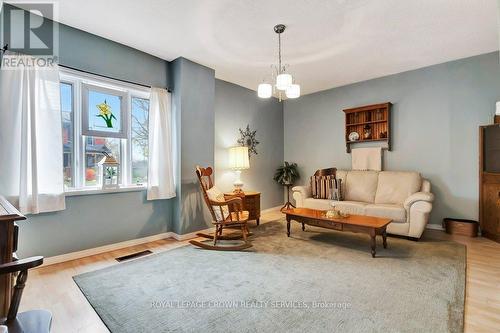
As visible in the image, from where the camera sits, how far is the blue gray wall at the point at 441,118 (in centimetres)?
377

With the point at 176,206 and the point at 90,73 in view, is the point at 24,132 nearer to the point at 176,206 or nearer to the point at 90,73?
the point at 90,73

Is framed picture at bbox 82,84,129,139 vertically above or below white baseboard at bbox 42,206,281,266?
above

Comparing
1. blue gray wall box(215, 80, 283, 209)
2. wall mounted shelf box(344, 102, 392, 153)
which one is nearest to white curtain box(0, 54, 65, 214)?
blue gray wall box(215, 80, 283, 209)

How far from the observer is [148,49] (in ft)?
11.4

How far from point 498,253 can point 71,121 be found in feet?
17.8

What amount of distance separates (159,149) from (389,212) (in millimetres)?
3488

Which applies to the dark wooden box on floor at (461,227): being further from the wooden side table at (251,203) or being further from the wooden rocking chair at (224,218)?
the wooden rocking chair at (224,218)

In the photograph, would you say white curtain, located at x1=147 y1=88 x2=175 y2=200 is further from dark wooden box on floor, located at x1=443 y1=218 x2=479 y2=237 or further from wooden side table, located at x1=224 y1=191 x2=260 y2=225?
dark wooden box on floor, located at x1=443 y1=218 x2=479 y2=237

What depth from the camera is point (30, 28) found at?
2.67 m

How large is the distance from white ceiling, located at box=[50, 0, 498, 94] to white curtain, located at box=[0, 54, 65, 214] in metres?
0.79

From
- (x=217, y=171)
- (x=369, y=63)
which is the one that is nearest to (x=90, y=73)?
(x=217, y=171)

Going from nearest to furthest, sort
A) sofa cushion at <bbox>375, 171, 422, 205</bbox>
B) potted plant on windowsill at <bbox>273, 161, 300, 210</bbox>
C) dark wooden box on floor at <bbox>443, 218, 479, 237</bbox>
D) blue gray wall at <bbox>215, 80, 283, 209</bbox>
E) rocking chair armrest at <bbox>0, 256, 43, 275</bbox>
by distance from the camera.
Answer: rocking chair armrest at <bbox>0, 256, 43, 275</bbox> < dark wooden box on floor at <bbox>443, 218, 479, 237</bbox> < sofa cushion at <bbox>375, 171, 422, 205</bbox> < blue gray wall at <bbox>215, 80, 283, 209</bbox> < potted plant on windowsill at <bbox>273, 161, 300, 210</bbox>

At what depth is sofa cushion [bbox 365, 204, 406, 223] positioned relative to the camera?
11.5ft

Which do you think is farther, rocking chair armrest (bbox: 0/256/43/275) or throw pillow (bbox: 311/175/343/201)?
throw pillow (bbox: 311/175/343/201)
